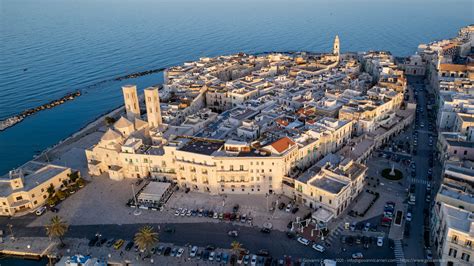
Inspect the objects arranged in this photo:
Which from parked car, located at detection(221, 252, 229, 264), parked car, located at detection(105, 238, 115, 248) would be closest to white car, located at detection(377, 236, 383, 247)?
parked car, located at detection(221, 252, 229, 264)

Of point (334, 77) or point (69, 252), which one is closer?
point (69, 252)

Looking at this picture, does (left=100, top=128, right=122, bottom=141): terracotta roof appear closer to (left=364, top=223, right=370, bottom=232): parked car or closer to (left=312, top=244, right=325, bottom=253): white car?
(left=312, top=244, right=325, bottom=253): white car

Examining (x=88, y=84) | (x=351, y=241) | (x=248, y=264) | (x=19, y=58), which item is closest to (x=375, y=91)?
(x=351, y=241)

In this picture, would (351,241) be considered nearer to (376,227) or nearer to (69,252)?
(376,227)

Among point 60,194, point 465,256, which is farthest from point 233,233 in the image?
point 60,194

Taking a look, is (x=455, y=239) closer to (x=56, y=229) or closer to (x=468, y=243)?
(x=468, y=243)

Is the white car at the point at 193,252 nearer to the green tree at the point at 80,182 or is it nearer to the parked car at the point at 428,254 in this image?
the green tree at the point at 80,182

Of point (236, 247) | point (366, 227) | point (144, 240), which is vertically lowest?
point (366, 227)
